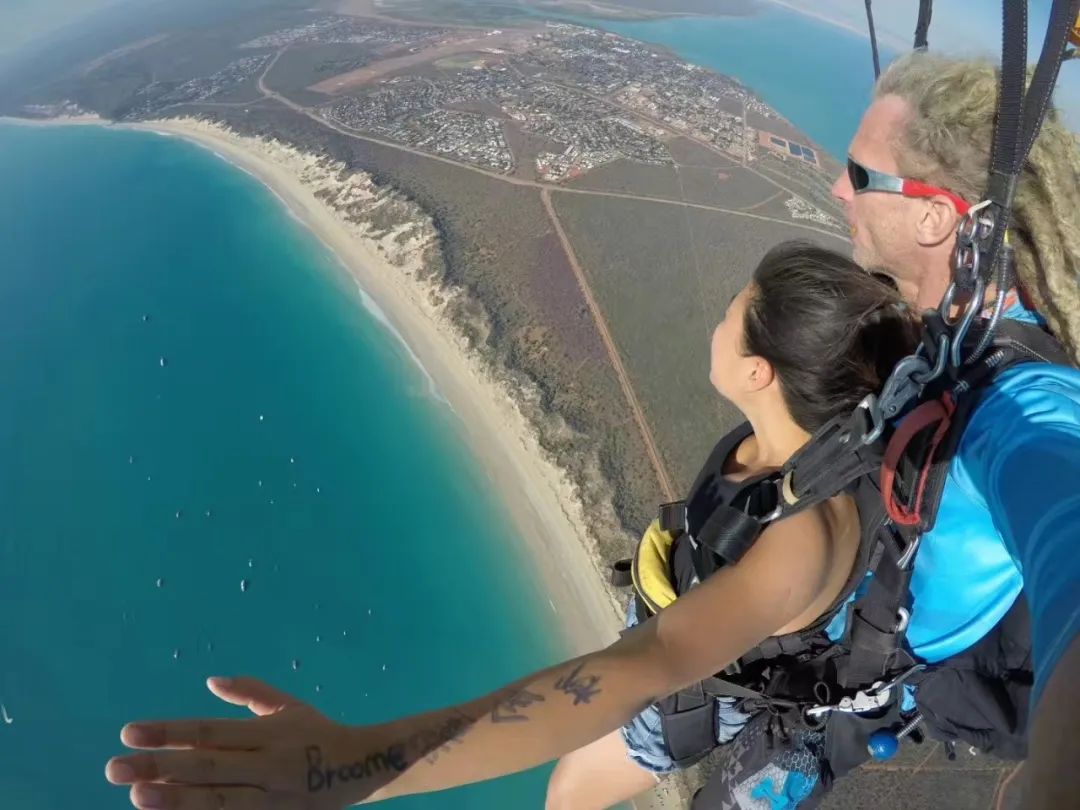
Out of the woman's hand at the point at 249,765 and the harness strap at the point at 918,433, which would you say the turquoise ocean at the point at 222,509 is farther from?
the woman's hand at the point at 249,765

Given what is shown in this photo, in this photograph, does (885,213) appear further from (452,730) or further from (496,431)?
(496,431)

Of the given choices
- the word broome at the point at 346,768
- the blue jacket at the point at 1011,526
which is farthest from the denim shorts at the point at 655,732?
the word broome at the point at 346,768

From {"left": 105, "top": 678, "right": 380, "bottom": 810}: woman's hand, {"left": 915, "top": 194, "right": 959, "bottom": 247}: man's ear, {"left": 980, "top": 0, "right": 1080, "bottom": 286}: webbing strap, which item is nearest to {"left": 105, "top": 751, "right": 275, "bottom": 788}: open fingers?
{"left": 105, "top": 678, "right": 380, "bottom": 810}: woman's hand

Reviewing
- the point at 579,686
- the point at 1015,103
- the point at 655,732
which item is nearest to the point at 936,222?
the point at 1015,103

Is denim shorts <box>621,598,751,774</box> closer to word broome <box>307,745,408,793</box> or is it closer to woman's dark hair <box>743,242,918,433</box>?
woman's dark hair <box>743,242,918,433</box>

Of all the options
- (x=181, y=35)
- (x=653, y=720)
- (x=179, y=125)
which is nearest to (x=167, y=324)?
(x=179, y=125)
